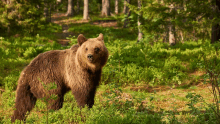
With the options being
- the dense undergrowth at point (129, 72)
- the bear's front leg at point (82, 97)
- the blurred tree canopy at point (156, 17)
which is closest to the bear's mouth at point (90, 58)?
the bear's front leg at point (82, 97)

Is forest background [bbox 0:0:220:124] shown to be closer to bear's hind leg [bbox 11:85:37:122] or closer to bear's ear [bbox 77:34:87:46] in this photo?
bear's hind leg [bbox 11:85:37:122]

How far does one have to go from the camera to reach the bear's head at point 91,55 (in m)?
3.81

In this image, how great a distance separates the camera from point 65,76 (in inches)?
166

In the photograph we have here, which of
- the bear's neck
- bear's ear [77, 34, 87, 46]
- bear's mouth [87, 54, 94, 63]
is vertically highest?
bear's ear [77, 34, 87, 46]

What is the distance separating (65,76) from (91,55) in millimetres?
882

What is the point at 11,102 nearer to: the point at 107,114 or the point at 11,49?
the point at 107,114

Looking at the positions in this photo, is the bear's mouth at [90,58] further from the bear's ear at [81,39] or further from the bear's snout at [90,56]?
the bear's ear at [81,39]

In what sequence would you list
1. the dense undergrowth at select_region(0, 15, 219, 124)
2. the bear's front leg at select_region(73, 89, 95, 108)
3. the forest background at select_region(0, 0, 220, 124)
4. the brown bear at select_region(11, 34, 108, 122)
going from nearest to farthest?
the brown bear at select_region(11, 34, 108, 122) < the bear's front leg at select_region(73, 89, 95, 108) < the forest background at select_region(0, 0, 220, 124) < the dense undergrowth at select_region(0, 15, 219, 124)

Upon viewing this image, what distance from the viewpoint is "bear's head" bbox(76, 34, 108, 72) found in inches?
150

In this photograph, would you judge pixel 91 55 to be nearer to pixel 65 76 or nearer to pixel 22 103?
pixel 65 76

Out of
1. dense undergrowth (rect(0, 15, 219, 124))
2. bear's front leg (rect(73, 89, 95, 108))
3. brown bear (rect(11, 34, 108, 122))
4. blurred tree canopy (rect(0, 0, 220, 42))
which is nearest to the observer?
brown bear (rect(11, 34, 108, 122))

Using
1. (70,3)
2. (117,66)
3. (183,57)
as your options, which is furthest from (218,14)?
(70,3)

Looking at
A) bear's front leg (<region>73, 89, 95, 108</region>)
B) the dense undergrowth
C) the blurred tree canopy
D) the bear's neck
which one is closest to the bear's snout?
the bear's neck

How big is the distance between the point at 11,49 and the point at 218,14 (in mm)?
8740
